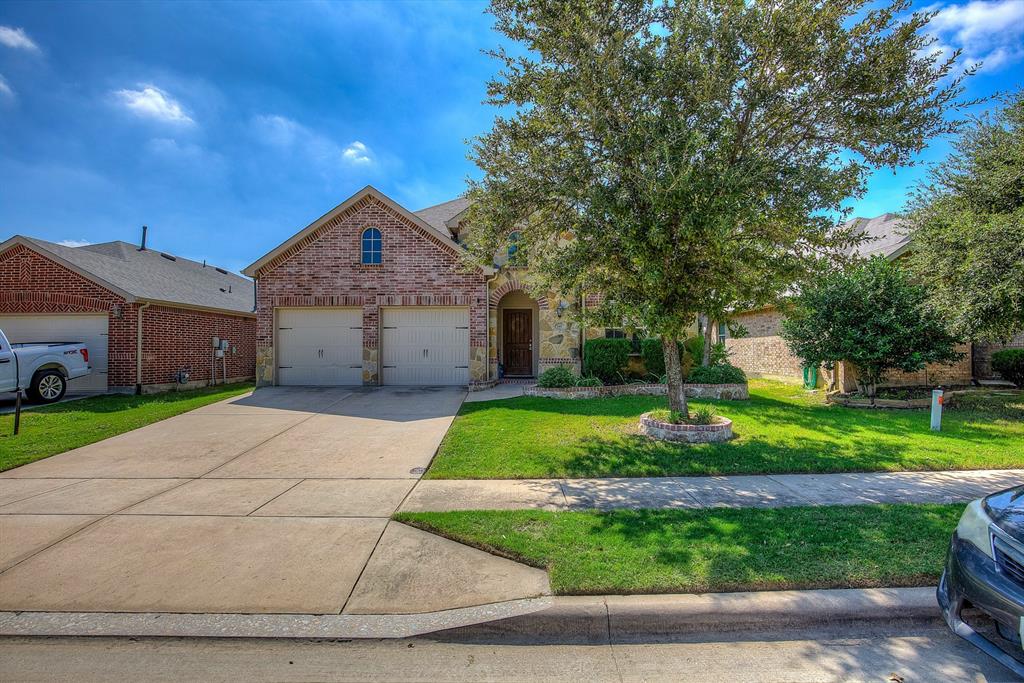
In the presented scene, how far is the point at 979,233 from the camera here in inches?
358

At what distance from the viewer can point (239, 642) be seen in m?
2.92

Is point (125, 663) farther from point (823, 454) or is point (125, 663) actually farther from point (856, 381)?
point (856, 381)

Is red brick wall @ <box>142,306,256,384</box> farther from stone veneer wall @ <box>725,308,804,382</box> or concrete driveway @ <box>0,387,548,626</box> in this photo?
stone veneer wall @ <box>725,308,804,382</box>

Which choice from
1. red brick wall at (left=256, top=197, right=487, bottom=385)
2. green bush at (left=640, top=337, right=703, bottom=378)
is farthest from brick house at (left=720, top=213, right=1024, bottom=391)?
red brick wall at (left=256, top=197, right=487, bottom=385)

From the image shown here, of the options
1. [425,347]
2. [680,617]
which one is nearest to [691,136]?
[680,617]

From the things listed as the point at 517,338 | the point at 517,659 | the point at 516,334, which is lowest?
the point at 517,659

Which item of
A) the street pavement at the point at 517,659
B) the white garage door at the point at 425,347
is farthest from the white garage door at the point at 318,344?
the street pavement at the point at 517,659

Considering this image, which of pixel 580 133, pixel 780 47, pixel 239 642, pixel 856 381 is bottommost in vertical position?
pixel 239 642

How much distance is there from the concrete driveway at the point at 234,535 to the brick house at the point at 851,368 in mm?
8202

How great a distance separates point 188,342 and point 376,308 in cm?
644

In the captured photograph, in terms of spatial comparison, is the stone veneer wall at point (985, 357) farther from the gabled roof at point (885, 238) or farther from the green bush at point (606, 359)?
the green bush at point (606, 359)

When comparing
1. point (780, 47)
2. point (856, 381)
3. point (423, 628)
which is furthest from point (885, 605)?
point (856, 381)

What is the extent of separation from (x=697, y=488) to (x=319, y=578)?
410 centimetres

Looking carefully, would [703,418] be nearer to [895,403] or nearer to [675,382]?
[675,382]
